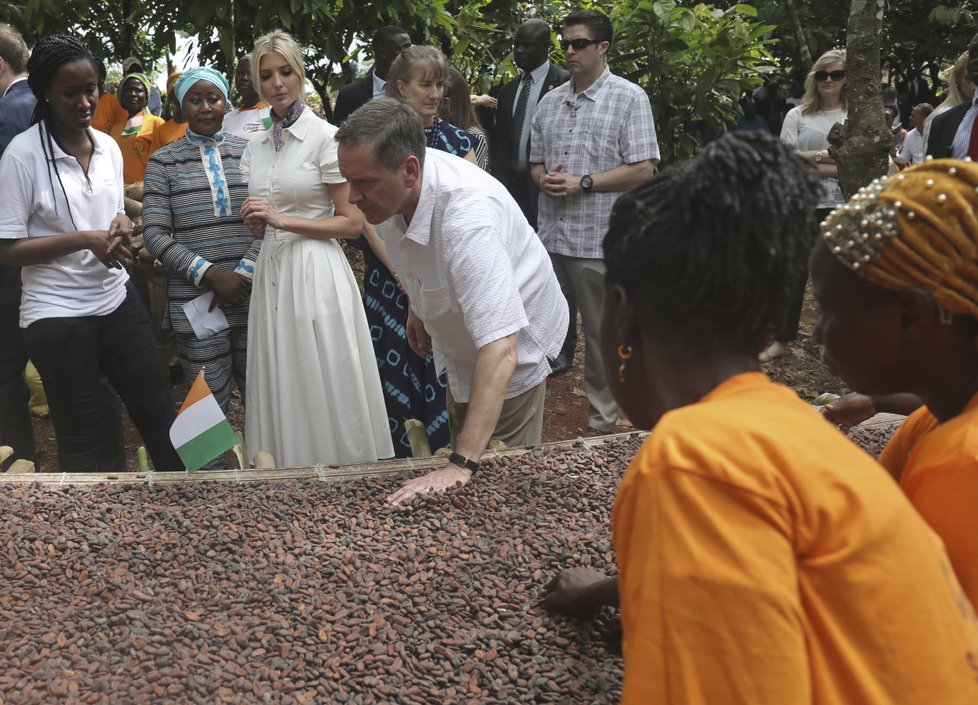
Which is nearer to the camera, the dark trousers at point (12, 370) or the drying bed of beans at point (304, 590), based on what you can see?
the drying bed of beans at point (304, 590)

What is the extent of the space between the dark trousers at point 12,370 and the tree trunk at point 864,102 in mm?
3648

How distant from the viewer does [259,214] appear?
147 inches

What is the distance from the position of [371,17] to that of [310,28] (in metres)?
0.47

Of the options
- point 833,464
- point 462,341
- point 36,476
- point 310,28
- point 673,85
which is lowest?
point 36,476

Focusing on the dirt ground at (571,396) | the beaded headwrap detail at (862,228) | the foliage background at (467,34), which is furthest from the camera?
the foliage background at (467,34)

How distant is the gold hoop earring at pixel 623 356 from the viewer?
4.41 feet

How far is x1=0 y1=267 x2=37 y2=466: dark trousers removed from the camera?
4164mm

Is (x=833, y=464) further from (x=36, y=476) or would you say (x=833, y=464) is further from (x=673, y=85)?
(x=673, y=85)

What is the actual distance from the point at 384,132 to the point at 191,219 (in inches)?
67.5

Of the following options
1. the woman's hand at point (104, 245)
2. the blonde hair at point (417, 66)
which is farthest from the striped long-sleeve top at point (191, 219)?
the blonde hair at point (417, 66)

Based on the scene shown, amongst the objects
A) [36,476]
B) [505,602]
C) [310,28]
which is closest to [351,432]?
[36,476]

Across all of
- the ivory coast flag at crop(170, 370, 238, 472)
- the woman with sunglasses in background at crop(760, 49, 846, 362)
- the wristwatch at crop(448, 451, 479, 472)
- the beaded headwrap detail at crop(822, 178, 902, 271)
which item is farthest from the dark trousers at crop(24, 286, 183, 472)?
the woman with sunglasses in background at crop(760, 49, 846, 362)

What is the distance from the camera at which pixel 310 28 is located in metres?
6.51

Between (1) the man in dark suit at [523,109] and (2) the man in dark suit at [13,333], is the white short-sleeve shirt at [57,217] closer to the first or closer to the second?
(2) the man in dark suit at [13,333]
